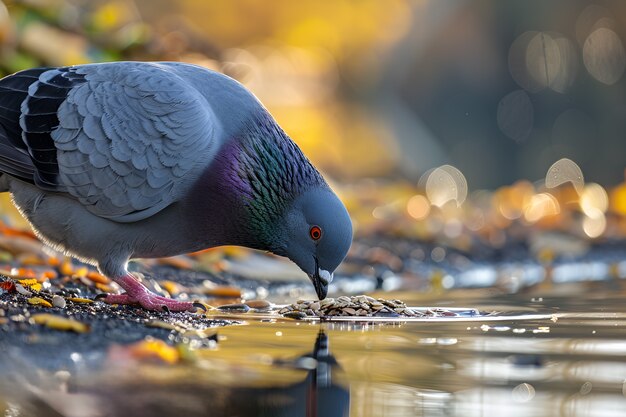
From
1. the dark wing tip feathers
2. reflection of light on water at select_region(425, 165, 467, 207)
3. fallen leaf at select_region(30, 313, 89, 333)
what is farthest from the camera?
reflection of light on water at select_region(425, 165, 467, 207)

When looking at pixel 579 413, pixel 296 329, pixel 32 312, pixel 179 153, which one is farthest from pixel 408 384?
pixel 179 153

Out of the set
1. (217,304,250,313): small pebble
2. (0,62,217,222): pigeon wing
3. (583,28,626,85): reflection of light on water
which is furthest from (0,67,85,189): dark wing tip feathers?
(583,28,626,85): reflection of light on water

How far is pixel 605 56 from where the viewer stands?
1891 cm

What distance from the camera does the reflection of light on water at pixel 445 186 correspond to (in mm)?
10909

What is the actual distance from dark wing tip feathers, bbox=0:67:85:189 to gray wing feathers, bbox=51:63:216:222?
0.05 m

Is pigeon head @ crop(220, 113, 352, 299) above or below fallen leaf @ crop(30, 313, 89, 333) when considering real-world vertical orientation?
above

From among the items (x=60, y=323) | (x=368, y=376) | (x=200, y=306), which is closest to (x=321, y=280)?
(x=200, y=306)

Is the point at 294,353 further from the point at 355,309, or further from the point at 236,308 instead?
the point at 236,308

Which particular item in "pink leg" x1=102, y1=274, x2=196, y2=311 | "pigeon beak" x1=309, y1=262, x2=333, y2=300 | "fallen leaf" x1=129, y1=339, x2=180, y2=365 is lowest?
"fallen leaf" x1=129, y1=339, x2=180, y2=365

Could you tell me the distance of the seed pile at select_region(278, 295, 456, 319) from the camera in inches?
199

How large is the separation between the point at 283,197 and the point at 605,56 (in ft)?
49.6

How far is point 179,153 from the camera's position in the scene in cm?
505

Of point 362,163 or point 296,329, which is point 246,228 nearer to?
point 296,329

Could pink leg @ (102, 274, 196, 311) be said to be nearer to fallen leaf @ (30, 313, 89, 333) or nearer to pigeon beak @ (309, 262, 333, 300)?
pigeon beak @ (309, 262, 333, 300)
